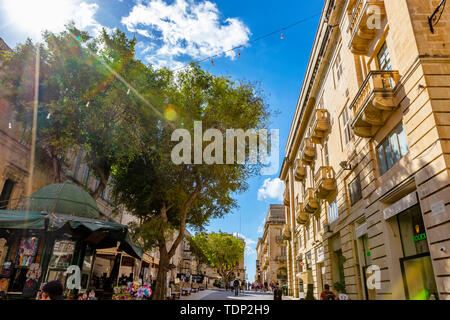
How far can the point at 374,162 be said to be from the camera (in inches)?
444

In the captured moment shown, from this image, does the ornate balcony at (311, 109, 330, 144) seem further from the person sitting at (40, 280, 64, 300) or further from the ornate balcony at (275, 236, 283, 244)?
the ornate balcony at (275, 236, 283, 244)

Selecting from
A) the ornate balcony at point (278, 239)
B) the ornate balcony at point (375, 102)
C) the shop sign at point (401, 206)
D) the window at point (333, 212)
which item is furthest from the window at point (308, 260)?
the ornate balcony at point (278, 239)

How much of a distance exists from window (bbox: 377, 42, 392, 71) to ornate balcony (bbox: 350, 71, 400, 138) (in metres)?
1.18

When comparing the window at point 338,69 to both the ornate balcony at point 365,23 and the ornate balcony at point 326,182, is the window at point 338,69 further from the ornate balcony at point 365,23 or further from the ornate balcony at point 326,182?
the ornate balcony at point 326,182

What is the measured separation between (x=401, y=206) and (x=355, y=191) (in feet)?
14.3

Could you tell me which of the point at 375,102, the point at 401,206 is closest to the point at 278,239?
the point at 401,206

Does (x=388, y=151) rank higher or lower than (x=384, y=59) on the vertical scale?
lower

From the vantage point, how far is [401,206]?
9.06 meters

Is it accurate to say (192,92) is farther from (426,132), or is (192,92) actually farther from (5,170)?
(426,132)

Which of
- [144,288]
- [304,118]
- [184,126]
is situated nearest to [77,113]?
[184,126]

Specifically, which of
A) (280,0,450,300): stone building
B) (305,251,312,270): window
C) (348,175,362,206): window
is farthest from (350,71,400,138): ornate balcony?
(305,251,312,270): window

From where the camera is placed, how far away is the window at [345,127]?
1439 centimetres

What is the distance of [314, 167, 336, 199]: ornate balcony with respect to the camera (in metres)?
16.4

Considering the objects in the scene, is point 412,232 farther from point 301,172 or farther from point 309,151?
point 301,172
